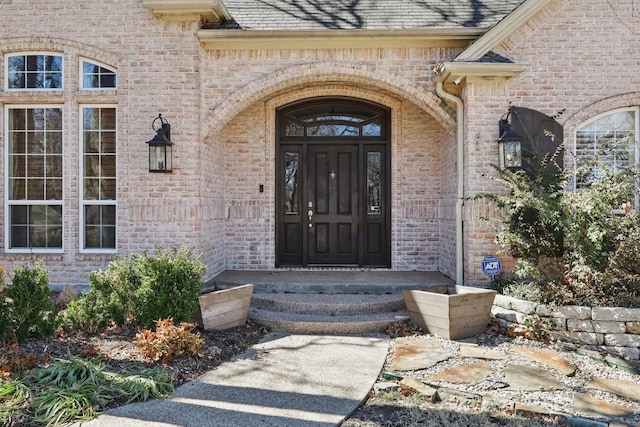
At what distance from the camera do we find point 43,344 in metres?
4.97

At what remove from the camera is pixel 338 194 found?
8.73 meters

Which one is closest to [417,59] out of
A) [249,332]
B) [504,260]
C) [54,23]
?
[504,260]

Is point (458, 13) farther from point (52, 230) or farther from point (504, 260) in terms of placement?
point (52, 230)

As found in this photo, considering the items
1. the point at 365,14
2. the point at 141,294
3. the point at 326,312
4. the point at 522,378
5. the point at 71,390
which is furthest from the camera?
the point at 365,14

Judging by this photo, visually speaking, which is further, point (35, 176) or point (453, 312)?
point (35, 176)

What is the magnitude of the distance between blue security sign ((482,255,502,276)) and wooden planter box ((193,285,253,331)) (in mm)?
3257

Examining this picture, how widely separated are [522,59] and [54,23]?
698 cm

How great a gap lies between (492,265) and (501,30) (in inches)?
129

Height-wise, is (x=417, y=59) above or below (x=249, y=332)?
above

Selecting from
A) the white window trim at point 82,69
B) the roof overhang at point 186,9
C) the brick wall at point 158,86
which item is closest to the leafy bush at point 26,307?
the brick wall at point 158,86

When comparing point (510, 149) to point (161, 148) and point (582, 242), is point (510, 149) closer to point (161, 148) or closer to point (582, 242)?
point (582, 242)

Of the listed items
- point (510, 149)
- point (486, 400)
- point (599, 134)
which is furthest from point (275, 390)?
point (599, 134)

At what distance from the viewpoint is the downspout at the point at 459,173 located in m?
7.11

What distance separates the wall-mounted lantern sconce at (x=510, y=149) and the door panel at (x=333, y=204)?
2.77m
